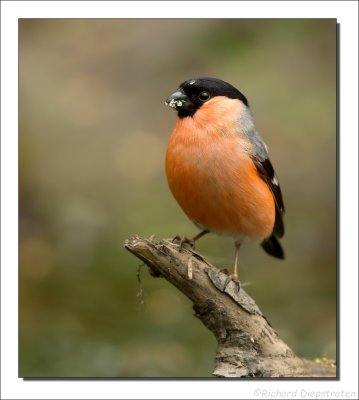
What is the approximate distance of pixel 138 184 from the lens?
8.00 metres

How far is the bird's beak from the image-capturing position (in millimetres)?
4773

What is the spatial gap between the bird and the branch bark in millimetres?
283

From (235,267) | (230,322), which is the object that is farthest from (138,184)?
(230,322)

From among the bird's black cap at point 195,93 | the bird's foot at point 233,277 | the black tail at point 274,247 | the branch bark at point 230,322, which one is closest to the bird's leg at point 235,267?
the bird's foot at point 233,277

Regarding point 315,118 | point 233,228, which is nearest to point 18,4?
point 233,228

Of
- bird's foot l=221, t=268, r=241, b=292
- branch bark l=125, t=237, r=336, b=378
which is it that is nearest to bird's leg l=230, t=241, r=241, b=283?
bird's foot l=221, t=268, r=241, b=292

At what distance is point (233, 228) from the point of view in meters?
4.91

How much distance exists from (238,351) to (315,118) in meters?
3.01

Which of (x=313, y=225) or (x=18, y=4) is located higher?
(x=18, y=4)

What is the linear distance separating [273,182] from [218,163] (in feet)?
1.99

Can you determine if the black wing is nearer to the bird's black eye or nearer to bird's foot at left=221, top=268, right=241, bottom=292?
the bird's black eye

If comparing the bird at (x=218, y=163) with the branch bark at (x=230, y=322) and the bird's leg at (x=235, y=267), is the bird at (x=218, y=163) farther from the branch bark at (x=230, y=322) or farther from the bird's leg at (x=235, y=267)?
the branch bark at (x=230, y=322)

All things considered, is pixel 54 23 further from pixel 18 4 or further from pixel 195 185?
pixel 195 185

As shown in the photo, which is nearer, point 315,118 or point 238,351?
point 238,351
